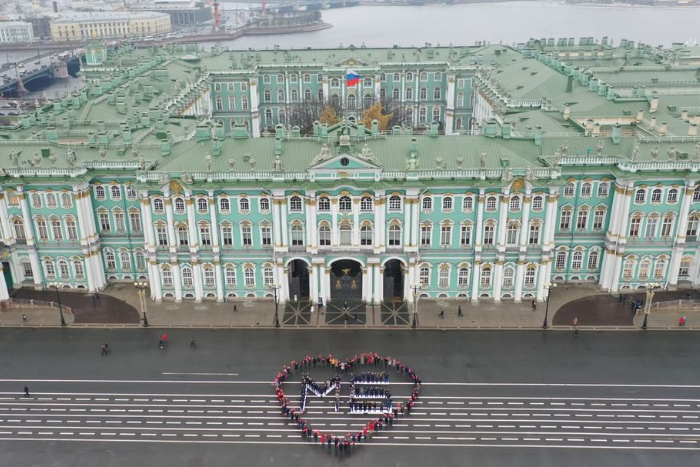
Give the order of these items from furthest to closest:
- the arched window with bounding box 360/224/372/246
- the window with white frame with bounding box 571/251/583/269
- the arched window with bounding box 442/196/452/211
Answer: the window with white frame with bounding box 571/251/583/269, the arched window with bounding box 360/224/372/246, the arched window with bounding box 442/196/452/211

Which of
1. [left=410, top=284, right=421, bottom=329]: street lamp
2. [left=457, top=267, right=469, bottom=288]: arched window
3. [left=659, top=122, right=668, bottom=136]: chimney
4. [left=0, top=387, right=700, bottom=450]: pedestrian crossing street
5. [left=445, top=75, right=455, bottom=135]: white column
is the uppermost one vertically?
[left=659, top=122, right=668, bottom=136]: chimney

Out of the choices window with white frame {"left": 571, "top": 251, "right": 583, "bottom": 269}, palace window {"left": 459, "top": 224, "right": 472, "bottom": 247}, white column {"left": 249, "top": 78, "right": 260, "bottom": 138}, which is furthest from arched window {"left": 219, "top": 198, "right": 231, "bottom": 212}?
white column {"left": 249, "top": 78, "right": 260, "bottom": 138}

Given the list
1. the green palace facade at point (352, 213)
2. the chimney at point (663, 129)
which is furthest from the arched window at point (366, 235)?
the chimney at point (663, 129)

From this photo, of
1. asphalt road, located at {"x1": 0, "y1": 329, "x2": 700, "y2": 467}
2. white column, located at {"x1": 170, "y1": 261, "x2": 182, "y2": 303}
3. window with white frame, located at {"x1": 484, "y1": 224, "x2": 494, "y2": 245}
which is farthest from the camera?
white column, located at {"x1": 170, "y1": 261, "x2": 182, "y2": 303}

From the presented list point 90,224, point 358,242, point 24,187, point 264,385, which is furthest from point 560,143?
point 24,187

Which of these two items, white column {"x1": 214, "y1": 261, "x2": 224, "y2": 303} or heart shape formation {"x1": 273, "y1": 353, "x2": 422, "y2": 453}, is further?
white column {"x1": 214, "y1": 261, "x2": 224, "y2": 303}

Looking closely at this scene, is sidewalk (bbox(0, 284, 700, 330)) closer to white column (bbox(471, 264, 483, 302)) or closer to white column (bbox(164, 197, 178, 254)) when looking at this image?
white column (bbox(471, 264, 483, 302))

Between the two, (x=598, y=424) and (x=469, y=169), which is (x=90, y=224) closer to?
(x=469, y=169)
